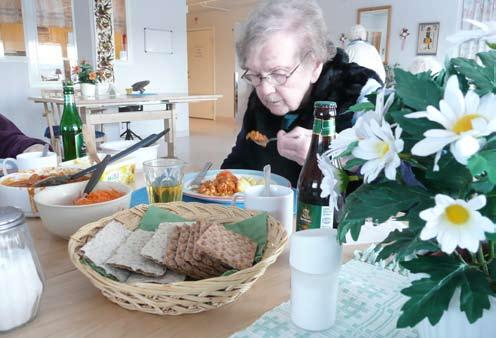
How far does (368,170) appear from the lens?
0.35 metres

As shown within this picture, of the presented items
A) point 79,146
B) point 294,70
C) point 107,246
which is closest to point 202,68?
point 79,146

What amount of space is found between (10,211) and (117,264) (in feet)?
0.57

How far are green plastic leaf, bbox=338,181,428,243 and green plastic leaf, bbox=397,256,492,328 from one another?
6 cm

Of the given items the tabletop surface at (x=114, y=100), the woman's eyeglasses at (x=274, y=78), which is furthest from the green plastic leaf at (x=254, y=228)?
the tabletop surface at (x=114, y=100)

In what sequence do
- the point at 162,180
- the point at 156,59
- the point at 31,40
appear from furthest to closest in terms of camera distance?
the point at 156,59
the point at 31,40
the point at 162,180

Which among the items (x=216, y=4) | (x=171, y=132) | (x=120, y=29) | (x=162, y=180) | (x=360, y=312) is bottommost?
(x=171, y=132)

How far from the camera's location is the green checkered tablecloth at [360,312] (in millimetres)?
554

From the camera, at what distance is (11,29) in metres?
5.12

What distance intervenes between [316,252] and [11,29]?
19.6 feet

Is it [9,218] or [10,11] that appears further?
[10,11]

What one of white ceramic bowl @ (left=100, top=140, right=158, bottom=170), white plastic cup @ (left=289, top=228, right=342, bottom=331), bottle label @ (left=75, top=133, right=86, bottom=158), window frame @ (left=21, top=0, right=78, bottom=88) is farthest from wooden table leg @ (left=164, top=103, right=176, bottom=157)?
white plastic cup @ (left=289, top=228, right=342, bottom=331)

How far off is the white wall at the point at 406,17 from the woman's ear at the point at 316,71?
4.61m

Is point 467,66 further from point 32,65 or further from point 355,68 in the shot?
point 32,65

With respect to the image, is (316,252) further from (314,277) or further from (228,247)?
(228,247)
